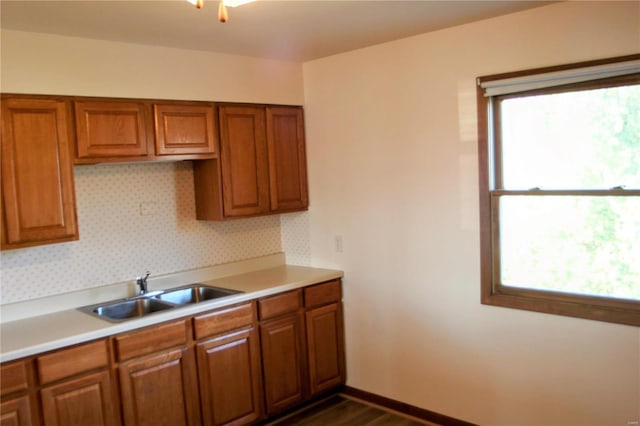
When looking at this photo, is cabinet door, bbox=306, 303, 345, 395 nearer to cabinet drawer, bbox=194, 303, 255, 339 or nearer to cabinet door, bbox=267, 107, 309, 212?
cabinet drawer, bbox=194, 303, 255, 339

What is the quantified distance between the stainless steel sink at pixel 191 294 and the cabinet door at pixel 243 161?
1.67 feet

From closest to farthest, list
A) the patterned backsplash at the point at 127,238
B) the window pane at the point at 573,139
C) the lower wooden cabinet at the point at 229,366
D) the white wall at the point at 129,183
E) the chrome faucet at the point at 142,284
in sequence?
the window pane at the point at 573,139
the white wall at the point at 129,183
the patterned backsplash at the point at 127,238
the lower wooden cabinet at the point at 229,366
the chrome faucet at the point at 142,284

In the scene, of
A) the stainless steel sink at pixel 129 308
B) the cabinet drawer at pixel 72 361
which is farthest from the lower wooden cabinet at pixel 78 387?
the stainless steel sink at pixel 129 308

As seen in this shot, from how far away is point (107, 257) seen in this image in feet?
10.7

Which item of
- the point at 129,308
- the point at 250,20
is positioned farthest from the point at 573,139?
the point at 129,308

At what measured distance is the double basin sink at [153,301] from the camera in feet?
10.3

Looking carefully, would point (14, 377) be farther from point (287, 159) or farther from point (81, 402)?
point (287, 159)

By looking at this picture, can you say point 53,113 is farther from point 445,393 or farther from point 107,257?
point 445,393

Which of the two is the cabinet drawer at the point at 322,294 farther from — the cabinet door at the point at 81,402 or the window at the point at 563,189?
the cabinet door at the point at 81,402

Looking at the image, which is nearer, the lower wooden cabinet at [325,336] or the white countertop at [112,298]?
the white countertop at [112,298]

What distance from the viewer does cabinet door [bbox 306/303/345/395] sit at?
3676 millimetres

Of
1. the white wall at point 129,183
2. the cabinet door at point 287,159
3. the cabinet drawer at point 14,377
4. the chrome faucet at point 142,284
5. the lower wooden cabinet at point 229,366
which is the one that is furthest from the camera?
the cabinet door at point 287,159

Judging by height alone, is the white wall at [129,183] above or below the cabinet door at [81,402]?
above

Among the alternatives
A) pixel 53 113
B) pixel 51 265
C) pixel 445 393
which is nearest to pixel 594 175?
pixel 445 393
